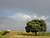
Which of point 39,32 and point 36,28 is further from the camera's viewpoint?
point 39,32

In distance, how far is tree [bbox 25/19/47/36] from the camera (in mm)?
58031

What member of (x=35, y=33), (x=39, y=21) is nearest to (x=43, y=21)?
(x=39, y=21)

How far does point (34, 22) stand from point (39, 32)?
4631 mm

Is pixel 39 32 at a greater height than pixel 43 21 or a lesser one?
lesser

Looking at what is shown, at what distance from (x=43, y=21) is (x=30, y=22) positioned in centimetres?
503

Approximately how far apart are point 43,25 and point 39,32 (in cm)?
334

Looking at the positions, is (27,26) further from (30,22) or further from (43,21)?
(43,21)

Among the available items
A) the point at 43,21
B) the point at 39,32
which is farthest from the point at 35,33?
the point at 43,21

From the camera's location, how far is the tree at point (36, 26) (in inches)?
2285

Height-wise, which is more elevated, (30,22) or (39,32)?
(30,22)

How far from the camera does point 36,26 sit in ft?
191

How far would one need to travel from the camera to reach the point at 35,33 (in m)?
61.1

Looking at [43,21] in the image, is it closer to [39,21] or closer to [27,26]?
[39,21]

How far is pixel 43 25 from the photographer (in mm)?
60219
